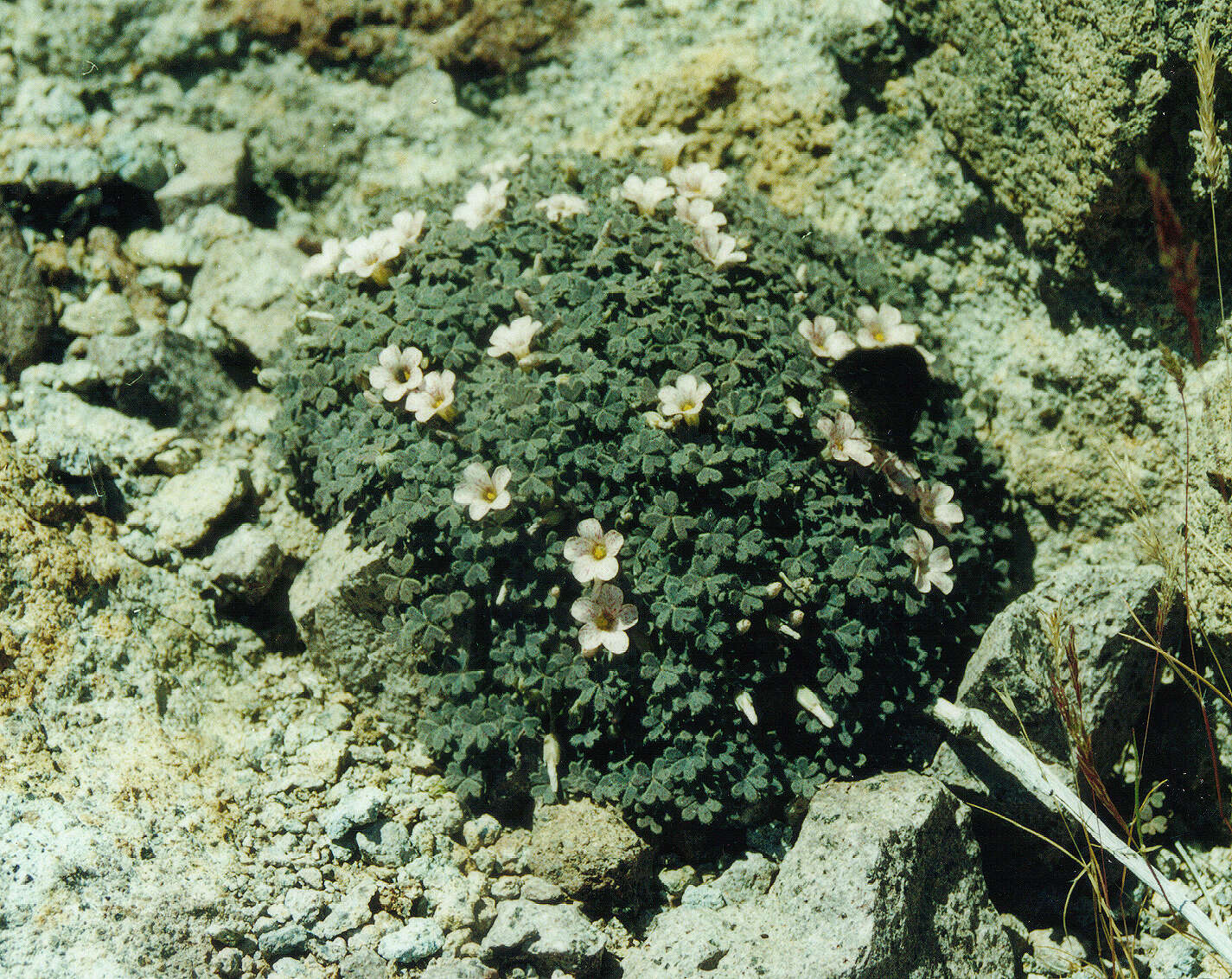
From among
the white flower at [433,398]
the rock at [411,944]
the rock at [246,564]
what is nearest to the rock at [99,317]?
the rock at [246,564]

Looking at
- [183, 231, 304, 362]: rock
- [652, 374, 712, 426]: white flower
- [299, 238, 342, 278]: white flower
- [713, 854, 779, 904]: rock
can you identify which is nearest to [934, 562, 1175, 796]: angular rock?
[713, 854, 779, 904]: rock

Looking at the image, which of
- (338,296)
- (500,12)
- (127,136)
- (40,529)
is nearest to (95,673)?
(40,529)

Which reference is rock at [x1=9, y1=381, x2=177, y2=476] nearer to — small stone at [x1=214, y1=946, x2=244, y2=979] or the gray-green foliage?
the gray-green foliage

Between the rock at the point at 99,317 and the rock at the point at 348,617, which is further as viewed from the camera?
the rock at the point at 99,317

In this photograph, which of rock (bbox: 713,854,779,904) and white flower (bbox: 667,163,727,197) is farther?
white flower (bbox: 667,163,727,197)

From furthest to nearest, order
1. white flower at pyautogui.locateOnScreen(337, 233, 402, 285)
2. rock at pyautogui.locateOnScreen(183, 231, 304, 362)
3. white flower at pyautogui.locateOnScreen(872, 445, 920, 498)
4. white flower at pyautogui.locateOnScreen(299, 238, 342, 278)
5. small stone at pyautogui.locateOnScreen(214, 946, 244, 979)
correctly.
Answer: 1. rock at pyautogui.locateOnScreen(183, 231, 304, 362)
2. white flower at pyautogui.locateOnScreen(299, 238, 342, 278)
3. white flower at pyautogui.locateOnScreen(337, 233, 402, 285)
4. white flower at pyautogui.locateOnScreen(872, 445, 920, 498)
5. small stone at pyautogui.locateOnScreen(214, 946, 244, 979)

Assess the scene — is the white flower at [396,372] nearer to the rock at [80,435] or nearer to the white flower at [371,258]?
the white flower at [371,258]

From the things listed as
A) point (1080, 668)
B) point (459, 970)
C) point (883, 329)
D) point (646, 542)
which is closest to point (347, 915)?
point (459, 970)
